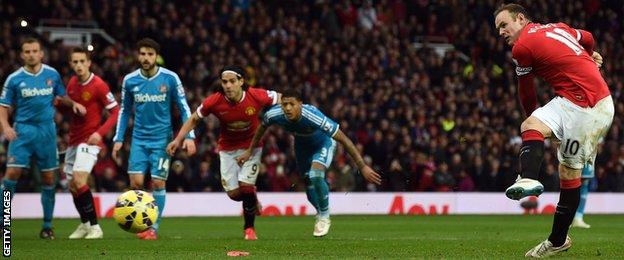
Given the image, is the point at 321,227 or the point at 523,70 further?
the point at 321,227

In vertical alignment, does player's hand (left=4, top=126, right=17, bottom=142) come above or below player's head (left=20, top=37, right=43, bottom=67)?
below

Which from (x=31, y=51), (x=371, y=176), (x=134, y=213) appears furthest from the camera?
(x=31, y=51)

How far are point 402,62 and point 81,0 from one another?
29.0 ft

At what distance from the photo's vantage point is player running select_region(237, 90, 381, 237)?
13695mm

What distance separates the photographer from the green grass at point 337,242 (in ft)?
35.1

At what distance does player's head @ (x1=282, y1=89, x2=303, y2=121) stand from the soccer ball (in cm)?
233

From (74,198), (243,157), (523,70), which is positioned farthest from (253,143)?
(523,70)

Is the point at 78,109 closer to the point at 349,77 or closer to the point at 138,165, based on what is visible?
the point at 138,165

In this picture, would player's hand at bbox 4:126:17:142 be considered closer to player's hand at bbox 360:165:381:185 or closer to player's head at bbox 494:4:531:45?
player's hand at bbox 360:165:381:185

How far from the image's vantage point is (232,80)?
13.7 m

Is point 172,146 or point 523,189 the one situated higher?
point 523,189

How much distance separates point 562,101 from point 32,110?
772cm

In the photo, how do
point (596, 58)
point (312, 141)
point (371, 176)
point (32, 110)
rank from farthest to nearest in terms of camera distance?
point (312, 141), point (32, 110), point (371, 176), point (596, 58)

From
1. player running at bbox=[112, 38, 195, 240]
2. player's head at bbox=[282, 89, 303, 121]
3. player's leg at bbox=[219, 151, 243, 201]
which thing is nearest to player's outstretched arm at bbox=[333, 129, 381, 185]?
player's head at bbox=[282, 89, 303, 121]
